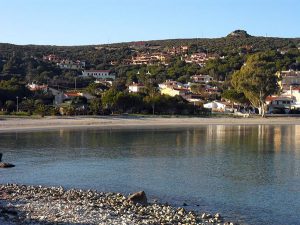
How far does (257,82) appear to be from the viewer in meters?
72.5

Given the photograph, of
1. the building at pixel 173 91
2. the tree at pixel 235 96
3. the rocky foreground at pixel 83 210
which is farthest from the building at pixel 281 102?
the rocky foreground at pixel 83 210

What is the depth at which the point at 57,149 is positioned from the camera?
39.2m

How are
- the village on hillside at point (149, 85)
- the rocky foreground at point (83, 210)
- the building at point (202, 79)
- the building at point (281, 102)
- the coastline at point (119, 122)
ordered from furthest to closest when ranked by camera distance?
the building at point (202, 79) → the building at point (281, 102) → the village on hillside at point (149, 85) → the coastline at point (119, 122) → the rocky foreground at point (83, 210)

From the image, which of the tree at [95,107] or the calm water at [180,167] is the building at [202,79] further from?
the calm water at [180,167]

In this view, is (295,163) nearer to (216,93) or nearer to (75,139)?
(75,139)

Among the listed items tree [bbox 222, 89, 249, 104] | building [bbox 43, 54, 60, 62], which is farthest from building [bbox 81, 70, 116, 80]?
tree [bbox 222, 89, 249, 104]

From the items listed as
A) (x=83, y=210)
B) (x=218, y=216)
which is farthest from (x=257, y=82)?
(x=83, y=210)

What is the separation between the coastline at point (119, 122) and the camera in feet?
188

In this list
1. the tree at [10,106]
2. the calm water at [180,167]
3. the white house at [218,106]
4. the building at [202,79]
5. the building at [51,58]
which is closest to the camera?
the calm water at [180,167]

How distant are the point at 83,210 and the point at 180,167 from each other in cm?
1284

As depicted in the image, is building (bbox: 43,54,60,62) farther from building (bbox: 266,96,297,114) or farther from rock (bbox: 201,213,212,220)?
rock (bbox: 201,213,212,220)

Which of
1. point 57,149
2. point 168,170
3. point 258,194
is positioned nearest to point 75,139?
point 57,149

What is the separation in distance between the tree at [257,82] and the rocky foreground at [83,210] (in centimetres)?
5392

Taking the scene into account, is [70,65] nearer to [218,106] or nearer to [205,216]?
[218,106]
